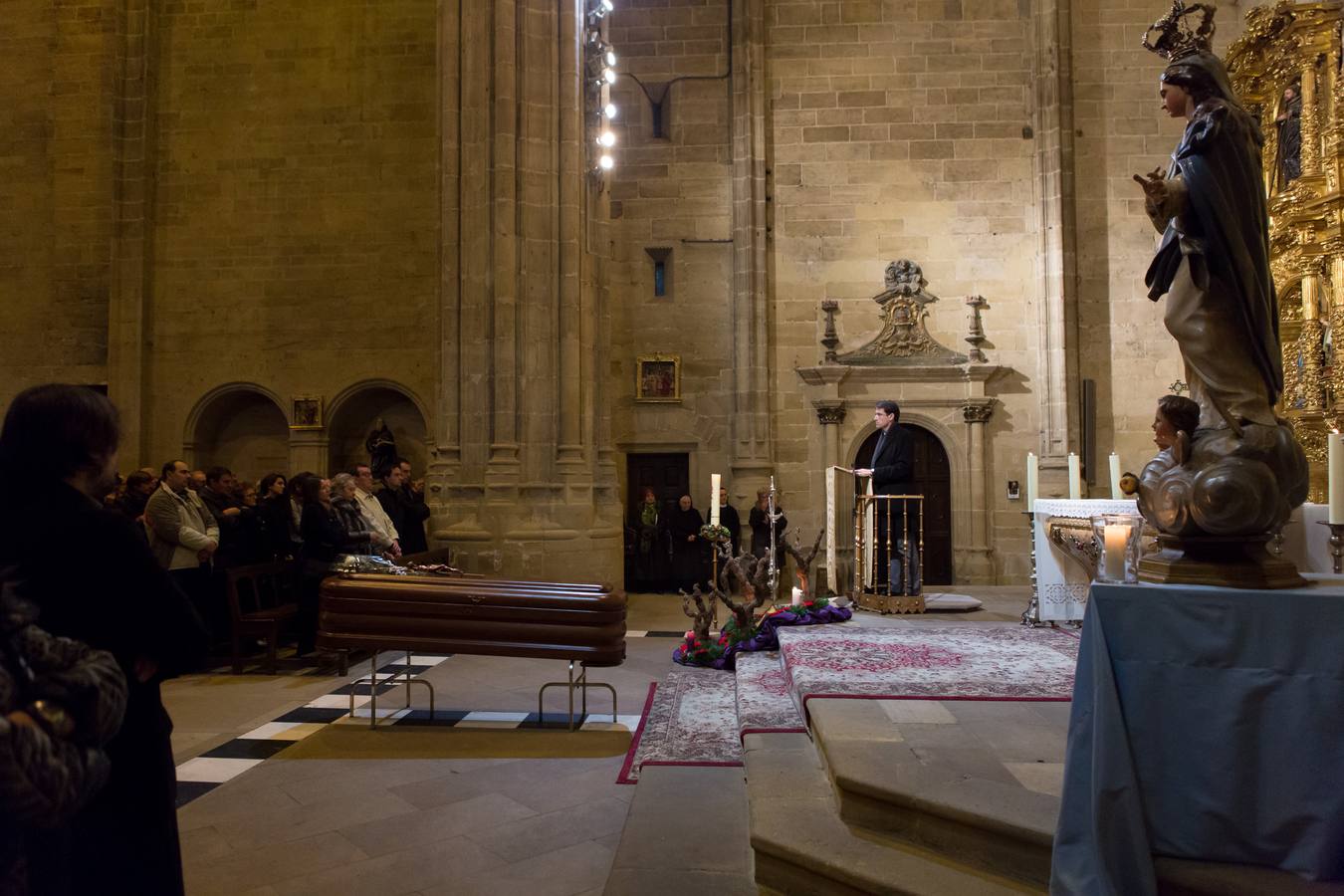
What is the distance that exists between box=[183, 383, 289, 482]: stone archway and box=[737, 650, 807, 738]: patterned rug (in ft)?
31.6

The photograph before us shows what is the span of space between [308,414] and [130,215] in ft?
13.0

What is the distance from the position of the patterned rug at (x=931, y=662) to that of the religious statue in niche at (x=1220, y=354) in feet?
5.66

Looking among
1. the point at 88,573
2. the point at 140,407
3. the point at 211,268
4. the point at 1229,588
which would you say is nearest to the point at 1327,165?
the point at 1229,588

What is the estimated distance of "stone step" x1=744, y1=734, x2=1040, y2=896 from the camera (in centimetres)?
237

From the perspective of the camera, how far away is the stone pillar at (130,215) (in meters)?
12.2

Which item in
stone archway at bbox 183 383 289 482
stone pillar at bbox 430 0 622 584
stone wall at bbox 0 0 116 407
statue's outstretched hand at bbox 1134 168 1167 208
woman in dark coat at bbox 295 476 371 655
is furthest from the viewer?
stone archway at bbox 183 383 289 482

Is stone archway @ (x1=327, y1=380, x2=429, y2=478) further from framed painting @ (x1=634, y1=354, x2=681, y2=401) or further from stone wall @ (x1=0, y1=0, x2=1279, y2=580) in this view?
framed painting @ (x1=634, y1=354, x2=681, y2=401)

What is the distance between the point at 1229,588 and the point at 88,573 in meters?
2.52

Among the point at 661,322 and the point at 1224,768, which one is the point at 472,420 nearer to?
the point at 661,322

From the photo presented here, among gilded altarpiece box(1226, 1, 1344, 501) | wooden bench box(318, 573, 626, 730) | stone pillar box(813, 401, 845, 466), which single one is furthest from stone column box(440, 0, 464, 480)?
gilded altarpiece box(1226, 1, 1344, 501)

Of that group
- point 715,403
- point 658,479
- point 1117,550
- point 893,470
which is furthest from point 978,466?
point 1117,550

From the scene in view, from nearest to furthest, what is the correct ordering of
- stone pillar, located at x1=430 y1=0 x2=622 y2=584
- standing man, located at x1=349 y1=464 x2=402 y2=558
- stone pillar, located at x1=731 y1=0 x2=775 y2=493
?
standing man, located at x1=349 y1=464 x2=402 y2=558, stone pillar, located at x1=430 y1=0 x2=622 y2=584, stone pillar, located at x1=731 y1=0 x2=775 y2=493

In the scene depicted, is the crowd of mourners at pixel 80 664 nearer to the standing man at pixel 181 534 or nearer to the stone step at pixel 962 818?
the stone step at pixel 962 818

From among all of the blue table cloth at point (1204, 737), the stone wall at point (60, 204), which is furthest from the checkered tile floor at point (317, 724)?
the stone wall at point (60, 204)
